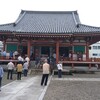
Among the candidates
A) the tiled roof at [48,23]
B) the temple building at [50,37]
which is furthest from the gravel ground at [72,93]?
the tiled roof at [48,23]

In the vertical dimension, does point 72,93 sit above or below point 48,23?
below

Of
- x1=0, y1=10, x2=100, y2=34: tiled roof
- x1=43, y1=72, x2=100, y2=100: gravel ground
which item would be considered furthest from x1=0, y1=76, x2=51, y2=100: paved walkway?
x1=0, y1=10, x2=100, y2=34: tiled roof

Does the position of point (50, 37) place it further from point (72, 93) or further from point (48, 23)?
point (72, 93)

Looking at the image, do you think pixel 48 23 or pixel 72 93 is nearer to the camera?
pixel 72 93

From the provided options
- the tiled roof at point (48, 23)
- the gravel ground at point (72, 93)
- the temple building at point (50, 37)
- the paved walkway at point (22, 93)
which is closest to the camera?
the paved walkway at point (22, 93)

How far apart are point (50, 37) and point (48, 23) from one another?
649 centimetres

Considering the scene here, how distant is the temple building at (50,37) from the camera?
983 inches

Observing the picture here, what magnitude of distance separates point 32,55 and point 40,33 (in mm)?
4528

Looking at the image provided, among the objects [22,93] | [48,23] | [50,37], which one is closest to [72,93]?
[22,93]

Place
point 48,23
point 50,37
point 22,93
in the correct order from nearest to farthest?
1. point 22,93
2. point 50,37
3. point 48,23

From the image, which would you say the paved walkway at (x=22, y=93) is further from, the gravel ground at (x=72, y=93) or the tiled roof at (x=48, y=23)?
the tiled roof at (x=48, y=23)

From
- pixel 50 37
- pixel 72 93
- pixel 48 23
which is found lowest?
pixel 72 93

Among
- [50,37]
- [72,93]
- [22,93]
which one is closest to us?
[22,93]

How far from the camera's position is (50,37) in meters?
25.5
